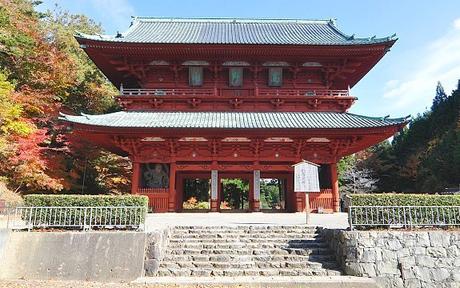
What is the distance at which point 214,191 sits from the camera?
61.0 feet

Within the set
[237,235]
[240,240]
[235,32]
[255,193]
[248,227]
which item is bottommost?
[240,240]

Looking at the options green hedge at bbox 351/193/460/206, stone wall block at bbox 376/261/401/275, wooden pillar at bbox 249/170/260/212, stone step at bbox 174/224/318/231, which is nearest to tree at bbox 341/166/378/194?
wooden pillar at bbox 249/170/260/212

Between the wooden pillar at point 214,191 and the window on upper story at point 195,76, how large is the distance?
5.74 m

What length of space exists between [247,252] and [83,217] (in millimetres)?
5158

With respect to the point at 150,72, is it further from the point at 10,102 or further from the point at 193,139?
the point at 10,102

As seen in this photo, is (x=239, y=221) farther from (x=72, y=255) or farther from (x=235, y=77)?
(x=235, y=77)

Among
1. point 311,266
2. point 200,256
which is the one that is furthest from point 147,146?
point 311,266

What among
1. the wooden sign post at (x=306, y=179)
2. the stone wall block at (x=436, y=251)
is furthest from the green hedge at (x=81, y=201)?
the stone wall block at (x=436, y=251)

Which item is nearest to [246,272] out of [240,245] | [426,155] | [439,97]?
[240,245]

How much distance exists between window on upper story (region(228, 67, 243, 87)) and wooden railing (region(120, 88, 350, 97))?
335 mm

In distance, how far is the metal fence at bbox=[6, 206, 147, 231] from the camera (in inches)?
393

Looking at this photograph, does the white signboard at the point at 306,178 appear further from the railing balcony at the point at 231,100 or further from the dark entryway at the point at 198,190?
the dark entryway at the point at 198,190

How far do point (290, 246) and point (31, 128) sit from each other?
17.7 meters

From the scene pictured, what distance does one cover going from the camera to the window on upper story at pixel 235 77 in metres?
20.5
